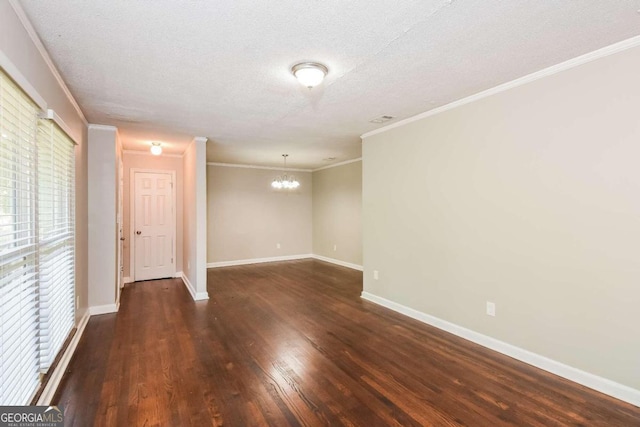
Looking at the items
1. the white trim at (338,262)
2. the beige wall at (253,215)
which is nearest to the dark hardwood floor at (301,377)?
the white trim at (338,262)

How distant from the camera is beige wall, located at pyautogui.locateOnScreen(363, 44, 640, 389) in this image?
2232 mm

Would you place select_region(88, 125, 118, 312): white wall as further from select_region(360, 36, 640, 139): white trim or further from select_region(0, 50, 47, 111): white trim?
select_region(360, 36, 640, 139): white trim

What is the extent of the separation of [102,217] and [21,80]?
2.80 meters

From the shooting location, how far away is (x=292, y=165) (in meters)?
7.91

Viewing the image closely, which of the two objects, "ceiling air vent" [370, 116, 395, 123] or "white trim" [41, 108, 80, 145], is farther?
"ceiling air vent" [370, 116, 395, 123]

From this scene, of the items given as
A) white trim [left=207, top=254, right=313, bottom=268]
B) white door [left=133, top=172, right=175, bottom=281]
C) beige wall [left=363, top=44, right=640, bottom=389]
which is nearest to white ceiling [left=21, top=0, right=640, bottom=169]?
beige wall [left=363, top=44, right=640, bottom=389]

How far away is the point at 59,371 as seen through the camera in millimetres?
2518

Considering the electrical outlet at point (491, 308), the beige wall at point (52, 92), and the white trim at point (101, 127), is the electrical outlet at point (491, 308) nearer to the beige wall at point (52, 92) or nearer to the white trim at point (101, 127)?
the beige wall at point (52, 92)

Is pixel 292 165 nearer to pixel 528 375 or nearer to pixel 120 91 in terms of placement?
pixel 120 91

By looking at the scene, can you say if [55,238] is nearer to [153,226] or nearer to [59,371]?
[59,371]

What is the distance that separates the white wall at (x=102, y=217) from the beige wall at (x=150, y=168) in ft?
5.63

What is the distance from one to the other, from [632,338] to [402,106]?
2.70 meters

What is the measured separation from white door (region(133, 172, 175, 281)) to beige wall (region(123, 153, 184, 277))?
4.3 inches

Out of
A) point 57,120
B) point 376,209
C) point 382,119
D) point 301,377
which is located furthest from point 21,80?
point 376,209
